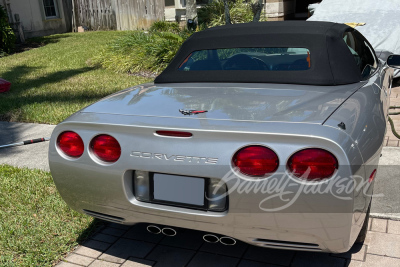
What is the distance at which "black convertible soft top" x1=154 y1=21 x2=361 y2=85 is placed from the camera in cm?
326

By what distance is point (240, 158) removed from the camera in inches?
92.9

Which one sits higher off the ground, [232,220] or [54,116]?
[232,220]

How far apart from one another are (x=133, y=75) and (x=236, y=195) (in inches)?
303

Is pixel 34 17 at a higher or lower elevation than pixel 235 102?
lower

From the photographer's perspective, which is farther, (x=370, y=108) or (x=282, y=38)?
(x=282, y=38)

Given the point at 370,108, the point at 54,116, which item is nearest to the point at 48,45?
the point at 54,116

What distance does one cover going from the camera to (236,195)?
2.37 metres

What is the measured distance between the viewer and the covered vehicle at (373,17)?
344 inches

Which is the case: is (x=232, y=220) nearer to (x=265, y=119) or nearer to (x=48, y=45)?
(x=265, y=119)

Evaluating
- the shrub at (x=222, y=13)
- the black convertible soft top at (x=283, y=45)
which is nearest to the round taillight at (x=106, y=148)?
the black convertible soft top at (x=283, y=45)

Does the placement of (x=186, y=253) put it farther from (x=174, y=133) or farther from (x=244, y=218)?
(x=174, y=133)

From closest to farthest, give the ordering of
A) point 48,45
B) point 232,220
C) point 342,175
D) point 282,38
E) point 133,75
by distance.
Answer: point 342,175
point 232,220
point 282,38
point 133,75
point 48,45

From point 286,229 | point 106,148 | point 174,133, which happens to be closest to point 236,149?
point 174,133

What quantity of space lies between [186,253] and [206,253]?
14 centimetres
